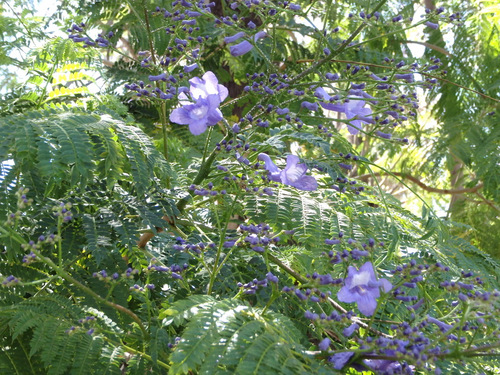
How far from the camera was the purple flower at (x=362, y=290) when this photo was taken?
112 centimetres

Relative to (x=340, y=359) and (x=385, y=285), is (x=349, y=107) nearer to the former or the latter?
(x=385, y=285)

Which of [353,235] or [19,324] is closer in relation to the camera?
[19,324]

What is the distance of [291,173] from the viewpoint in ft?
4.48

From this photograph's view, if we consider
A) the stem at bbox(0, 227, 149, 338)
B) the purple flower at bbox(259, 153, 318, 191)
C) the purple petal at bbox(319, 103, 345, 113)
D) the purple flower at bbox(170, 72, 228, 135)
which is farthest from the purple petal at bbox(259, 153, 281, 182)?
the stem at bbox(0, 227, 149, 338)

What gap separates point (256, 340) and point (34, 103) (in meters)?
1.39

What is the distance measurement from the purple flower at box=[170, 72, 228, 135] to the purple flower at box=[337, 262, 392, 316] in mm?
468

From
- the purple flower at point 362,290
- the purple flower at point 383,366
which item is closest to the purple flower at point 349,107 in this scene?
the purple flower at point 362,290

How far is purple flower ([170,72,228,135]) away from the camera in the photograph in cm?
132

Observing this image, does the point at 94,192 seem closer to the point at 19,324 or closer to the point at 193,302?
the point at 19,324

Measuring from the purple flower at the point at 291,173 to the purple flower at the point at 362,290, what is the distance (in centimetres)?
29

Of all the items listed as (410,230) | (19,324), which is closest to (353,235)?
(410,230)

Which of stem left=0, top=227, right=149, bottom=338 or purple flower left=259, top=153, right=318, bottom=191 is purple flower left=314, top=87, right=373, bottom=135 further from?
stem left=0, top=227, right=149, bottom=338

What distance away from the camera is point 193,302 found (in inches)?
42.5

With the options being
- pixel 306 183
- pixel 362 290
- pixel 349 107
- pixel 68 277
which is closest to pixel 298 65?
pixel 349 107
